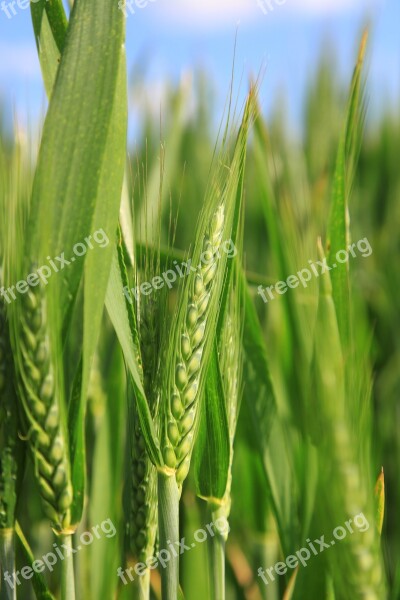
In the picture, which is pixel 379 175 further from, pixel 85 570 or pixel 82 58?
pixel 82 58

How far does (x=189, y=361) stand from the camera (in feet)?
1.62

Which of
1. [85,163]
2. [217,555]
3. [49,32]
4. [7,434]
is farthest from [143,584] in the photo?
[49,32]

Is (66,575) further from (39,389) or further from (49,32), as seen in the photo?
(49,32)

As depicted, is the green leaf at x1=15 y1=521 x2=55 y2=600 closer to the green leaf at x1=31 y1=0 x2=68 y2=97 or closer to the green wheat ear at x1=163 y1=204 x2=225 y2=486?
the green wheat ear at x1=163 y1=204 x2=225 y2=486

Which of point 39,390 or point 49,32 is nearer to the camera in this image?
point 39,390

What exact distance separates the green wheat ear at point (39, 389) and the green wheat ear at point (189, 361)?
83 millimetres

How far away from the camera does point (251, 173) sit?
1987 mm

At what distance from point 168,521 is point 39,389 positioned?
0.14 metres

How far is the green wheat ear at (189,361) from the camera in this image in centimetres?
49

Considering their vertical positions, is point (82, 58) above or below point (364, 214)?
below

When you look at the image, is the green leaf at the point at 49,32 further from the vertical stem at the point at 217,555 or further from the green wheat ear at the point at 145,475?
the vertical stem at the point at 217,555

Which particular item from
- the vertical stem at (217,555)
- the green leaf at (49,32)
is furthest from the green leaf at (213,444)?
the green leaf at (49,32)

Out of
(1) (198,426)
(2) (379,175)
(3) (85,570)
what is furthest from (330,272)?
(2) (379,175)

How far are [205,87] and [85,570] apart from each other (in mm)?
1641
